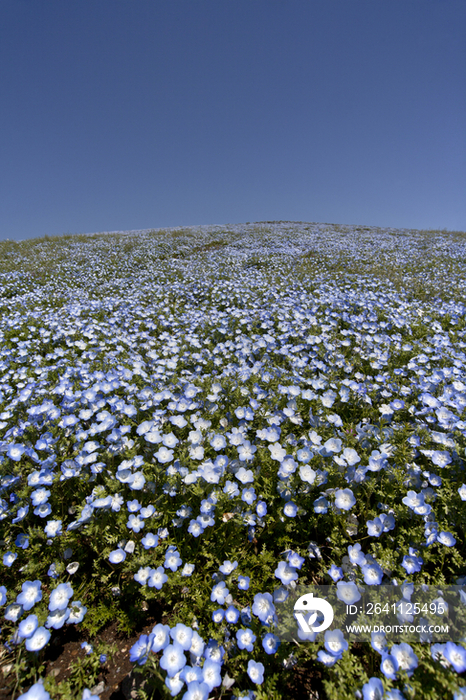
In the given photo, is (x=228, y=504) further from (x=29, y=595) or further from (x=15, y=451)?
(x=15, y=451)

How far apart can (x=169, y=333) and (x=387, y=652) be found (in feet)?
18.1

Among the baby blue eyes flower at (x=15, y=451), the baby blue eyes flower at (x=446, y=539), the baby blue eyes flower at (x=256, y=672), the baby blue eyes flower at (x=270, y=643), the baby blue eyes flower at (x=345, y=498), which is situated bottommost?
the baby blue eyes flower at (x=256, y=672)

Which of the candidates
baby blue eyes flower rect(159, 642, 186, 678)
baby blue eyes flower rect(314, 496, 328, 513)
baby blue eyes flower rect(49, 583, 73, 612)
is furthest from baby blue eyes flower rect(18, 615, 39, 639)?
baby blue eyes flower rect(314, 496, 328, 513)

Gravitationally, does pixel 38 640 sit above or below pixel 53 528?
below

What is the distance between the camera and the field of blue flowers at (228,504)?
1683mm

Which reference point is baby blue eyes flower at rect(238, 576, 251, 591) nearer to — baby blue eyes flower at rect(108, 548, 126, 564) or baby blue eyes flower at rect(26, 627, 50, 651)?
baby blue eyes flower at rect(108, 548, 126, 564)

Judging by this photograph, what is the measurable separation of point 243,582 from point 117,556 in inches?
37.2

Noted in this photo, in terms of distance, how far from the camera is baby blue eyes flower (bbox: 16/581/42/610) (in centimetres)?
189

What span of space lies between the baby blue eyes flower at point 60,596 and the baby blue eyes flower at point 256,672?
121 centimetres

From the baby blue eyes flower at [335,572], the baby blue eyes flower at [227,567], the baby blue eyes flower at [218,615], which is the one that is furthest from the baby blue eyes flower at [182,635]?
the baby blue eyes flower at [335,572]

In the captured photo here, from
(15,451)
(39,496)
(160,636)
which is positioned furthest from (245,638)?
(15,451)

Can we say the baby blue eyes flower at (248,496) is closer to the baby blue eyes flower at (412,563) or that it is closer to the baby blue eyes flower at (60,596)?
the baby blue eyes flower at (412,563)

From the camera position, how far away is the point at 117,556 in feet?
7.06

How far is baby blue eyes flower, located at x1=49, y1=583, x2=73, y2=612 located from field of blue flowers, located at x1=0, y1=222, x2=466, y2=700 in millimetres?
11
